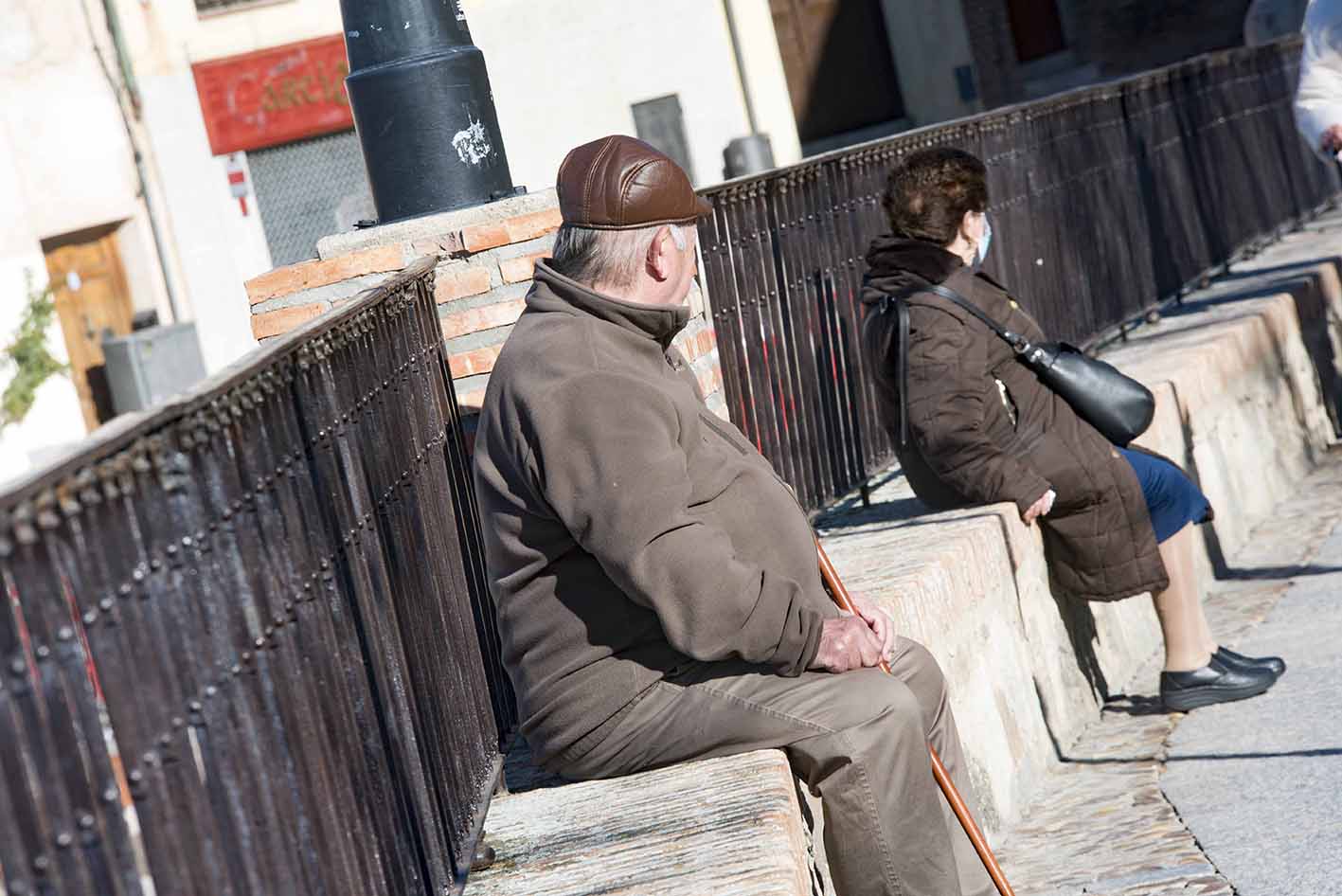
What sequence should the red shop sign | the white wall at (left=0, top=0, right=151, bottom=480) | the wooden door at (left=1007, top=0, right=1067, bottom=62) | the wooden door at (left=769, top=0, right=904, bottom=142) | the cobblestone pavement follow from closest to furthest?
the cobblestone pavement
the white wall at (left=0, top=0, right=151, bottom=480)
the red shop sign
the wooden door at (left=769, top=0, right=904, bottom=142)
the wooden door at (left=1007, top=0, right=1067, bottom=62)

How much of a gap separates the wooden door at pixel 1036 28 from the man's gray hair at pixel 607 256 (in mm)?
20770

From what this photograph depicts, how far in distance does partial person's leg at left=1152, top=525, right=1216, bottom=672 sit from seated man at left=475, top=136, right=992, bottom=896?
2193mm

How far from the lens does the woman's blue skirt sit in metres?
5.75

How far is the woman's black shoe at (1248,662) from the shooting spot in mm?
5758

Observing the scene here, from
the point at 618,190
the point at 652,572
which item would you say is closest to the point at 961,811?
the point at 652,572

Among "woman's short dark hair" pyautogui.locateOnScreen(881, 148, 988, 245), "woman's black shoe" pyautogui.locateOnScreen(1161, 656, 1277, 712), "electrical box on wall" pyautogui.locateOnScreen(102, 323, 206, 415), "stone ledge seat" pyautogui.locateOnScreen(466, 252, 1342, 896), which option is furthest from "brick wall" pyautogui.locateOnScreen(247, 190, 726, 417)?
"electrical box on wall" pyautogui.locateOnScreen(102, 323, 206, 415)

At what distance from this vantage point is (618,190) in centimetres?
366

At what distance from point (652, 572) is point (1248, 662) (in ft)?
9.87

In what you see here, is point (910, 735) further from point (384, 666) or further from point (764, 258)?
point (764, 258)

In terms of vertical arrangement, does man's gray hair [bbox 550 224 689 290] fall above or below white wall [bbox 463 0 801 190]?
below

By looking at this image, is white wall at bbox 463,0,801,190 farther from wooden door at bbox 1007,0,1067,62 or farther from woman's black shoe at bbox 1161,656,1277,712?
woman's black shoe at bbox 1161,656,1277,712

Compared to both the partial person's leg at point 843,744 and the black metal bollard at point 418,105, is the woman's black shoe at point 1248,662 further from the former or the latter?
the black metal bollard at point 418,105

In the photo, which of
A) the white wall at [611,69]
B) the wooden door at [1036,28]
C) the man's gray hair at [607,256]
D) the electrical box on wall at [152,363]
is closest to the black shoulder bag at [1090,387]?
the man's gray hair at [607,256]

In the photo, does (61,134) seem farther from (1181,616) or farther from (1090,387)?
(1181,616)
